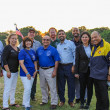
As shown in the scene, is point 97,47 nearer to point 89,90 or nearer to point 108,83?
point 108,83

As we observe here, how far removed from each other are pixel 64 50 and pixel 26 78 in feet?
5.15

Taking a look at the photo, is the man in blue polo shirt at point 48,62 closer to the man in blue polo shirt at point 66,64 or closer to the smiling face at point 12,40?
the man in blue polo shirt at point 66,64

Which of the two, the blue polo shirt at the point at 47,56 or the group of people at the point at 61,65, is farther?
the blue polo shirt at the point at 47,56

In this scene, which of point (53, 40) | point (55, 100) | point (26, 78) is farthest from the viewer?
point (53, 40)

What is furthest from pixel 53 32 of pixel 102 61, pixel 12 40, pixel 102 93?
pixel 102 93

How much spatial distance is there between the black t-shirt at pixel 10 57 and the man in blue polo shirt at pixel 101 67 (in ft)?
7.62

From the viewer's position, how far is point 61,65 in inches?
205

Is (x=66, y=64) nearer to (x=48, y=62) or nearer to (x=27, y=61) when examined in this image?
(x=48, y=62)

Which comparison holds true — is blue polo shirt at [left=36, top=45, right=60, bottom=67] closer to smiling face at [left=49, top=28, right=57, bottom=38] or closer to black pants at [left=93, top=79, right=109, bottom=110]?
smiling face at [left=49, top=28, right=57, bottom=38]

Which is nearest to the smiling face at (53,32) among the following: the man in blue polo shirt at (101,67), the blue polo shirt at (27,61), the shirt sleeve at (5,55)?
the blue polo shirt at (27,61)

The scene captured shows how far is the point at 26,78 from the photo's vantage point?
452 cm

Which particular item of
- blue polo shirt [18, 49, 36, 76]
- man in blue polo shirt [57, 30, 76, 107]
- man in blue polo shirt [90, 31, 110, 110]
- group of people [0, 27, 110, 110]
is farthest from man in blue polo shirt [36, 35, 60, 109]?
man in blue polo shirt [90, 31, 110, 110]

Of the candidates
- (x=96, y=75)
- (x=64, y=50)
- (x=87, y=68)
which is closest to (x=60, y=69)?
(x=64, y=50)

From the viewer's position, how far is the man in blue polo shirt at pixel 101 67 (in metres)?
3.86
